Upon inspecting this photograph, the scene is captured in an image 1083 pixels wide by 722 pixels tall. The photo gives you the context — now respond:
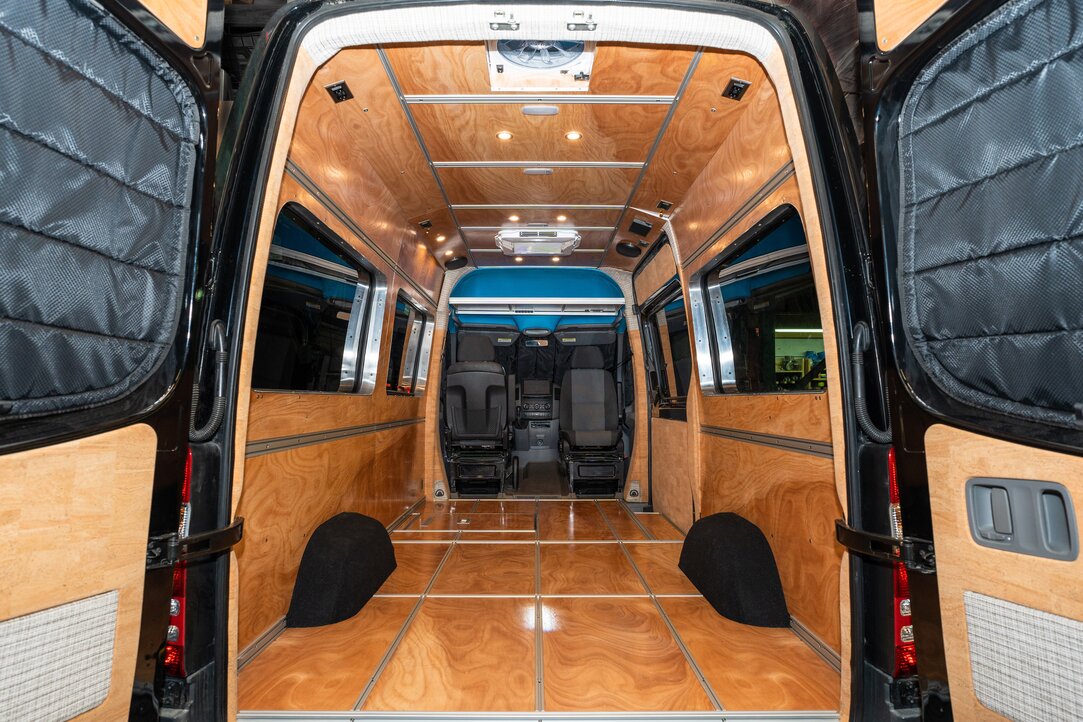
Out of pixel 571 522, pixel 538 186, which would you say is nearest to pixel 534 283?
pixel 538 186

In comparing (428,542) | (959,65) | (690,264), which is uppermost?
(690,264)

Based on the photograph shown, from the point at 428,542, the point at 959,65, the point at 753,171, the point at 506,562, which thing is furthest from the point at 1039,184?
the point at 428,542

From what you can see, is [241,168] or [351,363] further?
[351,363]

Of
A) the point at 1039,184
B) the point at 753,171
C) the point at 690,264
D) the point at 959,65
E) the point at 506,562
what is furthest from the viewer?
the point at 690,264

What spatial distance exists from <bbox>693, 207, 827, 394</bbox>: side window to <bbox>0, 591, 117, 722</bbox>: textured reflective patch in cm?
288

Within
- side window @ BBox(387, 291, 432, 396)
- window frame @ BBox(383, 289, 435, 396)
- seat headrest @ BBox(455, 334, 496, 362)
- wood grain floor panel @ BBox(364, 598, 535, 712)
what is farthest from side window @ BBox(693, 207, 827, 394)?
seat headrest @ BBox(455, 334, 496, 362)

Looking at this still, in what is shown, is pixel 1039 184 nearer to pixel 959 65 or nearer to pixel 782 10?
pixel 959 65

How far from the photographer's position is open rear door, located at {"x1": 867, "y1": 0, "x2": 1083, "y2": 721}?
116 cm

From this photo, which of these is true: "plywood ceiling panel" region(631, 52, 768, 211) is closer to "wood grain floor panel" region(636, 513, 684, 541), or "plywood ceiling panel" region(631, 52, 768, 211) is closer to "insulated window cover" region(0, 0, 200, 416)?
"insulated window cover" region(0, 0, 200, 416)

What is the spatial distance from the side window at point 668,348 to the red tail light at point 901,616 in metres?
3.60

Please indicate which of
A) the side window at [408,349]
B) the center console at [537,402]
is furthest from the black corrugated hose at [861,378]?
the center console at [537,402]

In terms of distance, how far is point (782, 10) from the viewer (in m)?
1.89

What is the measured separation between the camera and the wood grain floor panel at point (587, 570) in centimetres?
324

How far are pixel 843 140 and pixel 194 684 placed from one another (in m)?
2.73
